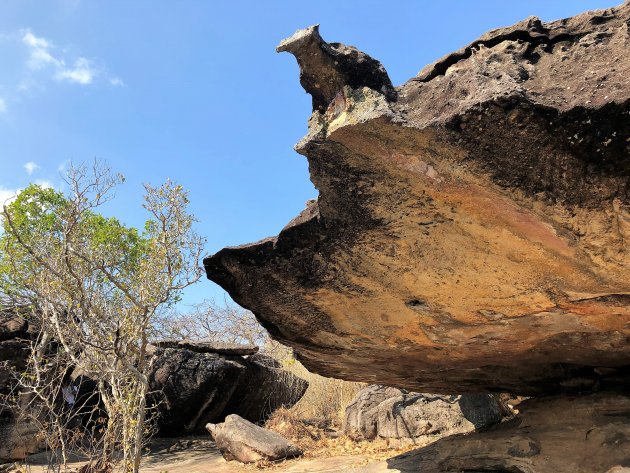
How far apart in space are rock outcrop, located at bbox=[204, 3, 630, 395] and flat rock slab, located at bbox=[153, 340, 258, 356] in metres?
8.96

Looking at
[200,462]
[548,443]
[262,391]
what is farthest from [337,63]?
[262,391]

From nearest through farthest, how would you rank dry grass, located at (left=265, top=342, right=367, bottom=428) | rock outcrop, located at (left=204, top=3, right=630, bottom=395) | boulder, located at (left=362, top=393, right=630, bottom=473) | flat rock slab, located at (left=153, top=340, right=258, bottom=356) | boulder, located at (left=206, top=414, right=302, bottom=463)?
rock outcrop, located at (left=204, top=3, right=630, bottom=395), boulder, located at (left=362, top=393, right=630, bottom=473), boulder, located at (left=206, top=414, right=302, bottom=463), flat rock slab, located at (left=153, top=340, right=258, bottom=356), dry grass, located at (left=265, top=342, right=367, bottom=428)

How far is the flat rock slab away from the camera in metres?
12.2

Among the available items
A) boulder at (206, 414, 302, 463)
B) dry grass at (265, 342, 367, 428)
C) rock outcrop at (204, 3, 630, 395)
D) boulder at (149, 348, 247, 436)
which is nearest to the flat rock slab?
boulder at (149, 348, 247, 436)

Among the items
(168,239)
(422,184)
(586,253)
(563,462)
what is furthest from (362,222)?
(168,239)

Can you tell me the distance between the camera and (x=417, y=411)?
8.59m

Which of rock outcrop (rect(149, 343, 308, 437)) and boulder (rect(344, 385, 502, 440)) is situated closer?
boulder (rect(344, 385, 502, 440))

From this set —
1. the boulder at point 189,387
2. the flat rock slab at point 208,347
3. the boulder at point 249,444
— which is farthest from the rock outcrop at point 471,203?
the flat rock slab at point 208,347

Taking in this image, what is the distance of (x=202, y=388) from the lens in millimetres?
11820

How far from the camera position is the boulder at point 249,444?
28.1 ft

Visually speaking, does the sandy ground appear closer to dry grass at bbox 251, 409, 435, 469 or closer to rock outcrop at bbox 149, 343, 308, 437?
dry grass at bbox 251, 409, 435, 469

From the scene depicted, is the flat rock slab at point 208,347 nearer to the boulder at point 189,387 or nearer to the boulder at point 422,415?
the boulder at point 189,387

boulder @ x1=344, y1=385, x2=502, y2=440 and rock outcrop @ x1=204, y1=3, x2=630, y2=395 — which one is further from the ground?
rock outcrop @ x1=204, y1=3, x2=630, y2=395

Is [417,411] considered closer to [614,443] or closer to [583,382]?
[583,382]
